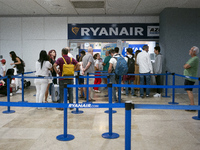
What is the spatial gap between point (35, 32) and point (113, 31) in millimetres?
3793

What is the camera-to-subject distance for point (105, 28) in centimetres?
966

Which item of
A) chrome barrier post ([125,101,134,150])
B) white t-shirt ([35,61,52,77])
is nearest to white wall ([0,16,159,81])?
white t-shirt ([35,61,52,77])

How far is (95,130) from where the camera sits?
3.99 meters

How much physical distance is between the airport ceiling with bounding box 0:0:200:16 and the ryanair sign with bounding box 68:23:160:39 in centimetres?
56

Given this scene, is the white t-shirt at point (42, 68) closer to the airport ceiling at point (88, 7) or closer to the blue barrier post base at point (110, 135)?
the blue barrier post base at point (110, 135)

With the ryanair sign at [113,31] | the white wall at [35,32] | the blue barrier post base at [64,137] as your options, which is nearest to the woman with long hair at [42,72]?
the blue barrier post base at [64,137]

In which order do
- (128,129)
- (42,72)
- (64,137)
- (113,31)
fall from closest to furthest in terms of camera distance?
(128,129) < (64,137) < (42,72) < (113,31)

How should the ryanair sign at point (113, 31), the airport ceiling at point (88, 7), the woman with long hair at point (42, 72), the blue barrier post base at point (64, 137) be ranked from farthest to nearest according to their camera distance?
1. the ryanair sign at point (113, 31)
2. the airport ceiling at point (88, 7)
3. the woman with long hair at point (42, 72)
4. the blue barrier post base at point (64, 137)

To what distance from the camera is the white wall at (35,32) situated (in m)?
9.66

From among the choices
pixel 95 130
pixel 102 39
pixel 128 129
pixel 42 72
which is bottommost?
pixel 95 130

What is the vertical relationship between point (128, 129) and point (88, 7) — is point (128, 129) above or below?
below

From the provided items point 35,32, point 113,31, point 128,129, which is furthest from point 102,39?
point 128,129

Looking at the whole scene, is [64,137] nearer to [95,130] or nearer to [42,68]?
[95,130]

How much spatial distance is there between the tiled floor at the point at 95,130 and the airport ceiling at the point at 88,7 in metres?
4.34
